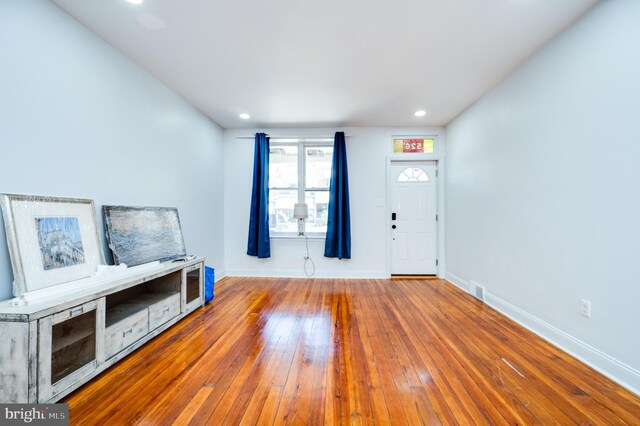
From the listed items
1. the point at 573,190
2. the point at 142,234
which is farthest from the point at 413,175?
the point at 142,234

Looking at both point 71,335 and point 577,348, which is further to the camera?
point 577,348

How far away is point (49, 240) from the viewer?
1744 mm

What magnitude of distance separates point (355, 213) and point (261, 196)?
5.42 ft

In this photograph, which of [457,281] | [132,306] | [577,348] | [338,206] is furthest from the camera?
[338,206]

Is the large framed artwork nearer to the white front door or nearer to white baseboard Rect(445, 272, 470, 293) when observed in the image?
the white front door

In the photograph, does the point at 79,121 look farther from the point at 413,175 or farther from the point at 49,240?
the point at 413,175

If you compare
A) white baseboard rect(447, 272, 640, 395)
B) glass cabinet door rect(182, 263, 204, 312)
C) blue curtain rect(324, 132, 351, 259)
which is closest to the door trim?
blue curtain rect(324, 132, 351, 259)

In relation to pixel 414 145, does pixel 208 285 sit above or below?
below

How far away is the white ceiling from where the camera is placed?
6.23 feet

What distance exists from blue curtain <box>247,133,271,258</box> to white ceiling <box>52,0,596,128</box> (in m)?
1.01

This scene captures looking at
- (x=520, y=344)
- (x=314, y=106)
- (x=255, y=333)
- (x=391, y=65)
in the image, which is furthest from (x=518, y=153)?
(x=255, y=333)

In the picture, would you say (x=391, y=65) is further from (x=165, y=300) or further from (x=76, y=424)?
(x=76, y=424)

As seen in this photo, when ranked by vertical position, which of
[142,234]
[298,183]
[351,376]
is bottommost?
[351,376]

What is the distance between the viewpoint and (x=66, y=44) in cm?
195
